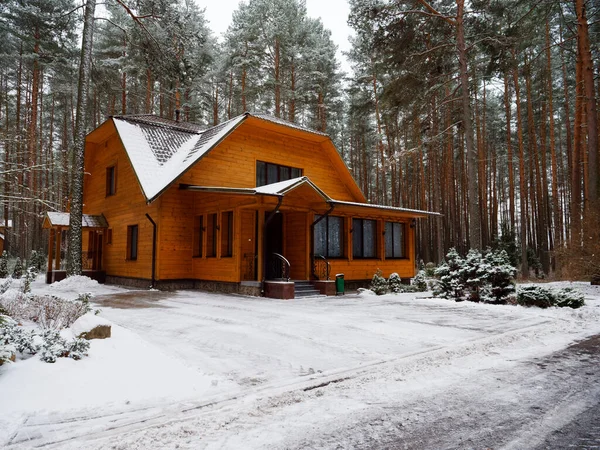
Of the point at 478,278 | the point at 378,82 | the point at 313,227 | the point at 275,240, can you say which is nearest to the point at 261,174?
the point at 275,240

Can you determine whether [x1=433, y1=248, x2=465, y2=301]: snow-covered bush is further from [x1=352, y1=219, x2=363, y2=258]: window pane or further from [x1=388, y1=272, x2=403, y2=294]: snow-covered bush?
[x1=352, y1=219, x2=363, y2=258]: window pane

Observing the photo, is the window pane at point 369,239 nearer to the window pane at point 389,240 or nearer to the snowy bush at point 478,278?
the window pane at point 389,240

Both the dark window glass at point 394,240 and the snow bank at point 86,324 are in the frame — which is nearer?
the snow bank at point 86,324

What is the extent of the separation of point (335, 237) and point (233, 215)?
4.05 metres

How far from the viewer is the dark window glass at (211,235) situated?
1409 cm

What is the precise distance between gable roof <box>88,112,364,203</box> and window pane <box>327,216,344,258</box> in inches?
170

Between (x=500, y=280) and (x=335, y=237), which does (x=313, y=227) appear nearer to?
(x=335, y=237)

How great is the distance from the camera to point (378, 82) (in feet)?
85.7

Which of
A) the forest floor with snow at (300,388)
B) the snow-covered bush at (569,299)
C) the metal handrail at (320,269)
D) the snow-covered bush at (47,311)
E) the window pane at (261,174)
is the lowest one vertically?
the forest floor with snow at (300,388)

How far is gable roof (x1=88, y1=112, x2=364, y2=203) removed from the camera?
13.9 meters

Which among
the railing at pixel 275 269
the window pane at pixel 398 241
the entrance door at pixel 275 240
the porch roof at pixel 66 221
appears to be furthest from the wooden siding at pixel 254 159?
the porch roof at pixel 66 221

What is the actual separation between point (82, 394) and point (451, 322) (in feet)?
21.8

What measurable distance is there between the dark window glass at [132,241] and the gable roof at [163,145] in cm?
282

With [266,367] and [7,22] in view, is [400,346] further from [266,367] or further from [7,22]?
[7,22]
